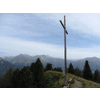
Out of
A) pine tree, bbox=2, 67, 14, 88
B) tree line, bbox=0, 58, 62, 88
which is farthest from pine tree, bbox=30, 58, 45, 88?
pine tree, bbox=2, 67, 14, 88

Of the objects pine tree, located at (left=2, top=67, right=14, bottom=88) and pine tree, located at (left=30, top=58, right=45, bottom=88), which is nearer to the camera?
pine tree, located at (left=2, top=67, right=14, bottom=88)

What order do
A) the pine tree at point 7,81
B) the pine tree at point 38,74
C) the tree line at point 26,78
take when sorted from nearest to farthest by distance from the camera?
the tree line at point 26,78
the pine tree at point 7,81
the pine tree at point 38,74

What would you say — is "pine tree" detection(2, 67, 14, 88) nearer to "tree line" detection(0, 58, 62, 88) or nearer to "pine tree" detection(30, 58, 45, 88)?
"tree line" detection(0, 58, 62, 88)

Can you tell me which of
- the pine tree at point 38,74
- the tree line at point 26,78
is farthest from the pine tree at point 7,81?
the pine tree at point 38,74

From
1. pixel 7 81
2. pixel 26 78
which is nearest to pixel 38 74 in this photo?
pixel 26 78

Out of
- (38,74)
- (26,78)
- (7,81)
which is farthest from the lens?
(7,81)

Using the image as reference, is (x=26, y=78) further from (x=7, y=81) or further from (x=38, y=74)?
(x=7, y=81)

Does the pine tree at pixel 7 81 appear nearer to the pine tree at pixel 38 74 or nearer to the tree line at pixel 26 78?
the tree line at pixel 26 78

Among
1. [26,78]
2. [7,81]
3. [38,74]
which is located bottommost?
[7,81]

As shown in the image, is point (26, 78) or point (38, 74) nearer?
point (26, 78)
